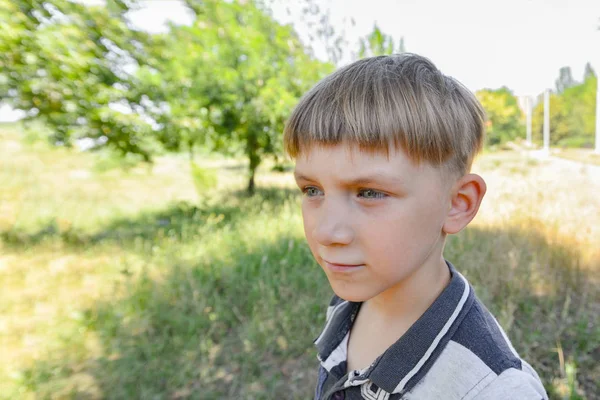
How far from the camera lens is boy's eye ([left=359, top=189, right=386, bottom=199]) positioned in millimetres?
908

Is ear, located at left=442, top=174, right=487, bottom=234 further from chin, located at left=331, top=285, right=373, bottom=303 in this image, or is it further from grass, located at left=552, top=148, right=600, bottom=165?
grass, located at left=552, top=148, right=600, bottom=165

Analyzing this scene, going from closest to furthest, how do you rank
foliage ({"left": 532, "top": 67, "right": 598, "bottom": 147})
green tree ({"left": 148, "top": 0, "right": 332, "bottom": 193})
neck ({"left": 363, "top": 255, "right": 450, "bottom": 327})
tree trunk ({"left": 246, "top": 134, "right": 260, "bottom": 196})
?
neck ({"left": 363, "top": 255, "right": 450, "bottom": 327})
green tree ({"left": 148, "top": 0, "right": 332, "bottom": 193})
tree trunk ({"left": 246, "top": 134, "right": 260, "bottom": 196})
foliage ({"left": 532, "top": 67, "right": 598, "bottom": 147})

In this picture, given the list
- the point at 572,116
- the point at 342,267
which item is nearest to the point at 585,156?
the point at 572,116

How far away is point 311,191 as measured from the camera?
1042mm

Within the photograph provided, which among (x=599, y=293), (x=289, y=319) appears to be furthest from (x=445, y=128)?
(x=599, y=293)

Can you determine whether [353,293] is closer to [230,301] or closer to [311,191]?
[311,191]

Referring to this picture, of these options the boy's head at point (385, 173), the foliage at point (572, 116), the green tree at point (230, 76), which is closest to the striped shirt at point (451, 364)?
the boy's head at point (385, 173)

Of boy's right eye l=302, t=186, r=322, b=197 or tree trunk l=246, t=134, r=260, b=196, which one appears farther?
tree trunk l=246, t=134, r=260, b=196

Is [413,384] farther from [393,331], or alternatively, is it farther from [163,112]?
[163,112]

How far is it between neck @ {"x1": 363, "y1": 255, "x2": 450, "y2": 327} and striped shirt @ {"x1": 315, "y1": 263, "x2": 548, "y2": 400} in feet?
0.11

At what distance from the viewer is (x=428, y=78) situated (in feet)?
3.33

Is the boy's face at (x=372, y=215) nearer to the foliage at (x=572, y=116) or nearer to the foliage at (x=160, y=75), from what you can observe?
the foliage at (x=160, y=75)

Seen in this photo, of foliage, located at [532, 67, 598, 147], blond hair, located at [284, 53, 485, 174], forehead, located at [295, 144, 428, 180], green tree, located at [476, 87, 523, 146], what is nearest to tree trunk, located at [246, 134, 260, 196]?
blond hair, located at [284, 53, 485, 174]

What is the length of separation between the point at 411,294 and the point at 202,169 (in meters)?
6.14
